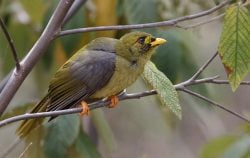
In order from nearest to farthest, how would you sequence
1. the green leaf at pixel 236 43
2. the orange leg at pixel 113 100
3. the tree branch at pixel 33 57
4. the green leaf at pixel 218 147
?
1. the green leaf at pixel 236 43
2. the tree branch at pixel 33 57
3. the orange leg at pixel 113 100
4. the green leaf at pixel 218 147

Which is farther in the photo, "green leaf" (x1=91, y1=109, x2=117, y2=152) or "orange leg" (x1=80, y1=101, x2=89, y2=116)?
"green leaf" (x1=91, y1=109, x2=117, y2=152)

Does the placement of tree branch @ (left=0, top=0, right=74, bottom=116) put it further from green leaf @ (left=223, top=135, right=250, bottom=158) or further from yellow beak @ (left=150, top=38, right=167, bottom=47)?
green leaf @ (left=223, top=135, right=250, bottom=158)

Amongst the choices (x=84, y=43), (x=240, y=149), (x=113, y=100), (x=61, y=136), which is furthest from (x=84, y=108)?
(x=84, y=43)

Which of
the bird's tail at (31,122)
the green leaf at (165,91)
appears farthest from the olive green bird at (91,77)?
the green leaf at (165,91)

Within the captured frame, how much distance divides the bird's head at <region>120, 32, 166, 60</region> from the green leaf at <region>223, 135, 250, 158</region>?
0.50 meters

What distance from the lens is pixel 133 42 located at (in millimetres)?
3105

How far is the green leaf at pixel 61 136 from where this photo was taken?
3074 millimetres

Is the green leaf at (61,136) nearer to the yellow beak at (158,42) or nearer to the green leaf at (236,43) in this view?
the yellow beak at (158,42)

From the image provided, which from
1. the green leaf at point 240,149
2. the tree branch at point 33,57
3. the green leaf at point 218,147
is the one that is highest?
the tree branch at point 33,57

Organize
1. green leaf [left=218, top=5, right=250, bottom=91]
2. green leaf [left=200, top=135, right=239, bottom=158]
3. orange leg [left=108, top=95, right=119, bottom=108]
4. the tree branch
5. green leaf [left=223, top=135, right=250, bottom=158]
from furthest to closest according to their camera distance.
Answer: green leaf [left=200, top=135, right=239, bottom=158], green leaf [left=223, top=135, right=250, bottom=158], orange leg [left=108, top=95, right=119, bottom=108], the tree branch, green leaf [left=218, top=5, right=250, bottom=91]

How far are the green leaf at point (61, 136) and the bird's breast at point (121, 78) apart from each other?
0.18m

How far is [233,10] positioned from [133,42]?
2.92 feet

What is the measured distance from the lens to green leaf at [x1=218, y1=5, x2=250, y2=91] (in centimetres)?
226

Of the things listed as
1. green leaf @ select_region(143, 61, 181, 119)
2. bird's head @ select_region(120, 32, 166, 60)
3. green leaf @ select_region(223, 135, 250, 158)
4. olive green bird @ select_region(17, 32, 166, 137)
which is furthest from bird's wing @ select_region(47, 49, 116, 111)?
green leaf @ select_region(223, 135, 250, 158)
